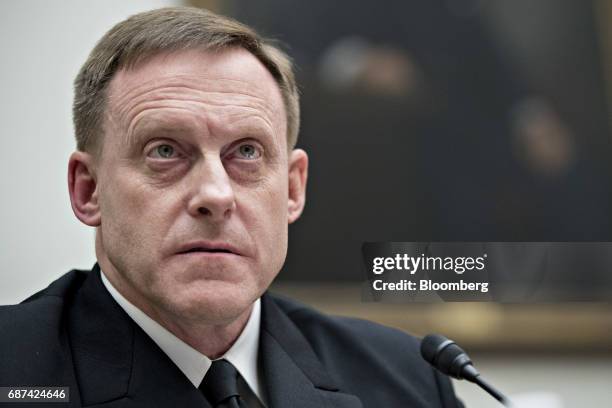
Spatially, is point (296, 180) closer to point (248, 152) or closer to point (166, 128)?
point (248, 152)

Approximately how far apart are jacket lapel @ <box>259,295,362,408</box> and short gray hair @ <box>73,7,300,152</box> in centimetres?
51

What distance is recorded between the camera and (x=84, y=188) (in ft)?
5.28

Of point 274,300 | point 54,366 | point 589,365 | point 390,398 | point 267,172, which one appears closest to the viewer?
point 54,366

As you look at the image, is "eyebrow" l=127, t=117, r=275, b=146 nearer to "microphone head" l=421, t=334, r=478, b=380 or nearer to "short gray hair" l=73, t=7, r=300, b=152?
"short gray hair" l=73, t=7, r=300, b=152

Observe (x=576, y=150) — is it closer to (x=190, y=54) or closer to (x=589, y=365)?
(x=589, y=365)

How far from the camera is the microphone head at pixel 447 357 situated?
1446mm

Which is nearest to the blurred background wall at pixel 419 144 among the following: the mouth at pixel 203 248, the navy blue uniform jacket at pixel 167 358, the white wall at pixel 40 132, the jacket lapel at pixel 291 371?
the white wall at pixel 40 132

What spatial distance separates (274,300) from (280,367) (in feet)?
0.96

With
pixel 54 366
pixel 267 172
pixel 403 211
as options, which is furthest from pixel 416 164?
pixel 54 366

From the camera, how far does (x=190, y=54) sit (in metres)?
1.53
